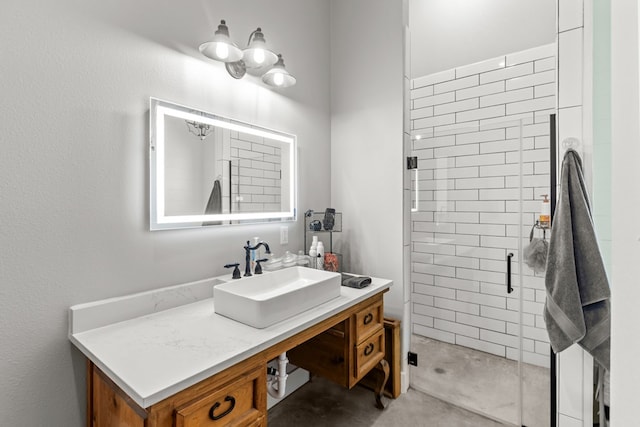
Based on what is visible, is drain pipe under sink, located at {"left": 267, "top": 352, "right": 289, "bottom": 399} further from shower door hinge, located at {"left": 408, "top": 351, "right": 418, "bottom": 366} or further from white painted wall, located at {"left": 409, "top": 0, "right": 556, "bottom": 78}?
white painted wall, located at {"left": 409, "top": 0, "right": 556, "bottom": 78}

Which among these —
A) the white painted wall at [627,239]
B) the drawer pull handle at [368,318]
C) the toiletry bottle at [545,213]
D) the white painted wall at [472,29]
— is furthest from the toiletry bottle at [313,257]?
the white painted wall at [472,29]

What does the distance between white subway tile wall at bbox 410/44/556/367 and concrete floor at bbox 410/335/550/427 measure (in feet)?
0.24

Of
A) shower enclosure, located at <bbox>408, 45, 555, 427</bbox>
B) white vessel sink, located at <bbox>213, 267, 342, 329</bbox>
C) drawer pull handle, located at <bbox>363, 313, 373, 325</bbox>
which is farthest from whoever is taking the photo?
shower enclosure, located at <bbox>408, 45, 555, 427</bbox>

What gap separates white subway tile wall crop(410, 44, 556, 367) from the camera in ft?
5.95

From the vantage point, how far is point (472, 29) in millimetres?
2561

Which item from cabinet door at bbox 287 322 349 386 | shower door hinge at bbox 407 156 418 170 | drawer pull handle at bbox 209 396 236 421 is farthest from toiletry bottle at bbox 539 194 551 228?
drawer pull handle at bbox 209 396 236 421

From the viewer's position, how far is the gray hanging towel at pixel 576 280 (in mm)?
1181

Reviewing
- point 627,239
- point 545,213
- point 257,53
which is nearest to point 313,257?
point 257,53

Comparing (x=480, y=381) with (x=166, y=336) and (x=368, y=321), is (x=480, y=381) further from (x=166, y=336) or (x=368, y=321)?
(x=166, y=336)

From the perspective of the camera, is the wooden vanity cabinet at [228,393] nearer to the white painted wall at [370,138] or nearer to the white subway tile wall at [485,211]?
the white painted wall at [370,138]

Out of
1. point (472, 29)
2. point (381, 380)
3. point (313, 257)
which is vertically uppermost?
point (472, 29)

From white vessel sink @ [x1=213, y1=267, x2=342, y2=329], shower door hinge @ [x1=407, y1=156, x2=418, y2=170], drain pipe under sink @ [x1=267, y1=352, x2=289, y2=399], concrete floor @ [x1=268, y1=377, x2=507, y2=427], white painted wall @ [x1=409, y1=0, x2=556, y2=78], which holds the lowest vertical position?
concrete floor @ [x1=268, y1=377, x2=507, y2=427]

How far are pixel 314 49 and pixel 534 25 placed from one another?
169cm

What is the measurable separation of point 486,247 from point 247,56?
6.38ft
